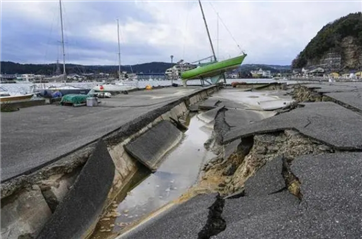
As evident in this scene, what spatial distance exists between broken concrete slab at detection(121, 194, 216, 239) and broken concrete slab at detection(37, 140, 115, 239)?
2.95 ft

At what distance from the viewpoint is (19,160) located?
20.9 ft

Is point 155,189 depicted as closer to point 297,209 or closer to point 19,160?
point 19,160

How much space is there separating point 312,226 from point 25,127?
9815mm

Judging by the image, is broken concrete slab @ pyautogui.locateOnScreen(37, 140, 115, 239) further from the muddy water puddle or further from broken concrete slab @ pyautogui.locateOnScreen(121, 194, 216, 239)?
broken concrete slab @ pyautogui.locateOnScreen(121, 194, 216, 239)

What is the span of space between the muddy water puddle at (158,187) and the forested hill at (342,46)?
9015cm

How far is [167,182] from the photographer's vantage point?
7723 millimetres

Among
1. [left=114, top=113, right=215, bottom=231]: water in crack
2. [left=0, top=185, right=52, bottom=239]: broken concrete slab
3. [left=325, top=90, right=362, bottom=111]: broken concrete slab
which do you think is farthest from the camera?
[left=325, top=90, right=362, bottom=111]: broken concrete slab

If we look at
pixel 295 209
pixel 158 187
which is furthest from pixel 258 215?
pixel 158 187

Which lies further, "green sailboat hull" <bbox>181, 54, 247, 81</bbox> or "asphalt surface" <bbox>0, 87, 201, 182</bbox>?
"green sailboat hull" <bbox>181, 54, 247, 81</bbox>

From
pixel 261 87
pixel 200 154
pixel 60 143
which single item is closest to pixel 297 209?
pixel 60 143

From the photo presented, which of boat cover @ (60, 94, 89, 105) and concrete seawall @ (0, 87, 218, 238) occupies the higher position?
boat cover @ (60, 94, 89, 105)

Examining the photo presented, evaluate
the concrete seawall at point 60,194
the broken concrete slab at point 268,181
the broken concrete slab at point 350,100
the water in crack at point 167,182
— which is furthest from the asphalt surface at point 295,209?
the broken concrete slab at point 350,100

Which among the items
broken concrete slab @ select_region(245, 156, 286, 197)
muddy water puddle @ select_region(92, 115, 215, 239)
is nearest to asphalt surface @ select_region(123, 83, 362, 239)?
broken concrete slab @ select_region(245, 156, 286, 197)

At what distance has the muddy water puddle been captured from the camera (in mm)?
5730
